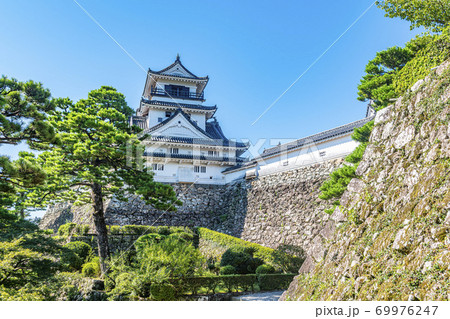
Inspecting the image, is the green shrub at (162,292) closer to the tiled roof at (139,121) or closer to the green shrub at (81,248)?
the green shrub at (81,248)

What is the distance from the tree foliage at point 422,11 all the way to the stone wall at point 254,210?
8662 millimetres

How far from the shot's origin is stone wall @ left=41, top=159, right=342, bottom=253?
52.5 feet

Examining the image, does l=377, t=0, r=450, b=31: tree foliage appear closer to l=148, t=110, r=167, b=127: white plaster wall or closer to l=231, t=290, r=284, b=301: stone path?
l=231, t=290, r=284, b=301: stone path

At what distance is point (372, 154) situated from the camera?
6.82 metres

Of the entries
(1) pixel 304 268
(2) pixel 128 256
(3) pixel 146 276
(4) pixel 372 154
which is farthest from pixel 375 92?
(2) pixel 128 256

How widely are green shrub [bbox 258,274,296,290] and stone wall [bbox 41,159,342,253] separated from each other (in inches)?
109

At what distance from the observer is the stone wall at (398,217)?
3787 millimetres

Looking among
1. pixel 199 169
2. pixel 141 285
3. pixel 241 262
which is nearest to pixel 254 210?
pixel 199 169

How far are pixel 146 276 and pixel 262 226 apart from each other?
1003 centimetres

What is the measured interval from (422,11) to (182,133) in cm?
1826

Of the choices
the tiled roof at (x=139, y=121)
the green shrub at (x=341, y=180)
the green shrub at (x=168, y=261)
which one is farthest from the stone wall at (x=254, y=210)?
the tiled roof at (x=139, y=121)

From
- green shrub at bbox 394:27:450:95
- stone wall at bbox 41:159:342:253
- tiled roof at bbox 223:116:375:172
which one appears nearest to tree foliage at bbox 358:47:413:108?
green shrub at bbox 394:27:450:95

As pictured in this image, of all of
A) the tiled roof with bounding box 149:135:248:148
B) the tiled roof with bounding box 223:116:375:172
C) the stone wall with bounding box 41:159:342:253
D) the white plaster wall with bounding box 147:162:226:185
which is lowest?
the stone wall with bounding box 41:159:342:253

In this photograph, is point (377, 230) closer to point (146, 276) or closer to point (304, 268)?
point (304, 268)
